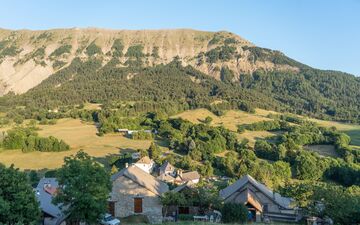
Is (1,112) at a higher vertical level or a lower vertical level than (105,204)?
lower

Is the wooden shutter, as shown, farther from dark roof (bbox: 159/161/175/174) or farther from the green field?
the green field

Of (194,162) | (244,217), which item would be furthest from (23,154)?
(244,217)

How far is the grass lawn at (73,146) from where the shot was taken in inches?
4114

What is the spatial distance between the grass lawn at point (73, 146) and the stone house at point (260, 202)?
6156 cm

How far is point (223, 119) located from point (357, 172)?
8129 cm

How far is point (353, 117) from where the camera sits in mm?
193000

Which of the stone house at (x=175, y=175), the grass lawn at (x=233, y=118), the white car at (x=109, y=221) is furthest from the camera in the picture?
the grass lawn at (x=233, y=118)

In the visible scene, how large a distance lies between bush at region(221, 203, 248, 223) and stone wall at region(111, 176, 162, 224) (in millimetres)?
6551

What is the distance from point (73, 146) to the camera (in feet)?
401

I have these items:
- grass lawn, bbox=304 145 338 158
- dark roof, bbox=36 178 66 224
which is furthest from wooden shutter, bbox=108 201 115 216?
grass lawn, bbox=304 145 338 158

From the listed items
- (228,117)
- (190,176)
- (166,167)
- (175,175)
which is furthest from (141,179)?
(228,117)

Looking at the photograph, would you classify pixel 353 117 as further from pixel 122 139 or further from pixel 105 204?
pixel 105 204

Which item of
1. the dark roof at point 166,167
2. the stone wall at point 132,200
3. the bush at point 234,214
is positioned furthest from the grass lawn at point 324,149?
the stone wall at point 132,200

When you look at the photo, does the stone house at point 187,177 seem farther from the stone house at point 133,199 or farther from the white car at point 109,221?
the white car at point 109,221
